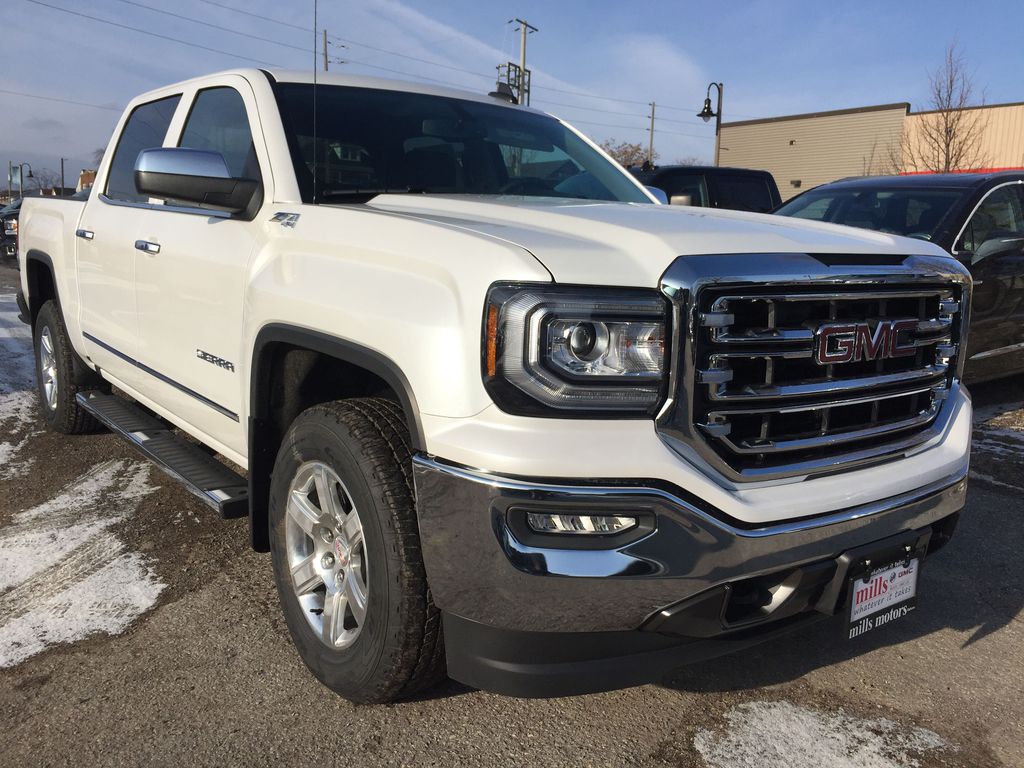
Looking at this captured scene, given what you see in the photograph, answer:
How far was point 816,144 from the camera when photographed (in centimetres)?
3500

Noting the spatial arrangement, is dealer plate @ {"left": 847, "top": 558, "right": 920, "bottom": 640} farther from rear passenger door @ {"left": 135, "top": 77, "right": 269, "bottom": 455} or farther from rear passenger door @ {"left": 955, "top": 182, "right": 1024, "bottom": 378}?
rear passenger door @ {"left": 955, "top": 182, "right": 1024, "bottom": 378}

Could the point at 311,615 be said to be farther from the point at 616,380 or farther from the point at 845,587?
the point at 845,587

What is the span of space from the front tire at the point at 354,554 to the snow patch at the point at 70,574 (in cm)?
81

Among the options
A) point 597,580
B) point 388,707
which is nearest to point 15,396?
point 388,707

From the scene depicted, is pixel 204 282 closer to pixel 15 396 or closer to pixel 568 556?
→ pixel 568 556

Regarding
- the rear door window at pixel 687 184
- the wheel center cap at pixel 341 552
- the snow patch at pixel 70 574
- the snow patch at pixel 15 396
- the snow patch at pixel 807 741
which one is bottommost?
the snow patch at pixel 807 741

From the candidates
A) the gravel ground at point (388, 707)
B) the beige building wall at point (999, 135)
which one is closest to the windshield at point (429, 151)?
the gravel ground at point (388, 707)

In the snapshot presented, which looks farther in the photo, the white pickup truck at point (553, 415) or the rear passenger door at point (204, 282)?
the rear passenger door at point (204, 282)

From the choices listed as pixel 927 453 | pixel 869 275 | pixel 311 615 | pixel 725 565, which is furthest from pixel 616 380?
pixel 311 615

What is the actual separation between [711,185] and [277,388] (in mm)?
8453

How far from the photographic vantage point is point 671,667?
2076 millimetres

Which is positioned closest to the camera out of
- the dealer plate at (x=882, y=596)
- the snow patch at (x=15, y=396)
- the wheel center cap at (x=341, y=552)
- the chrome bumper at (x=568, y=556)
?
the chrome bumper at (x=568, y=556)

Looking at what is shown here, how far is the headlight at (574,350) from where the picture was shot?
1.90m

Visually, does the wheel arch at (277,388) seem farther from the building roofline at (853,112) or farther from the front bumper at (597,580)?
the building roofline at (853,112)
